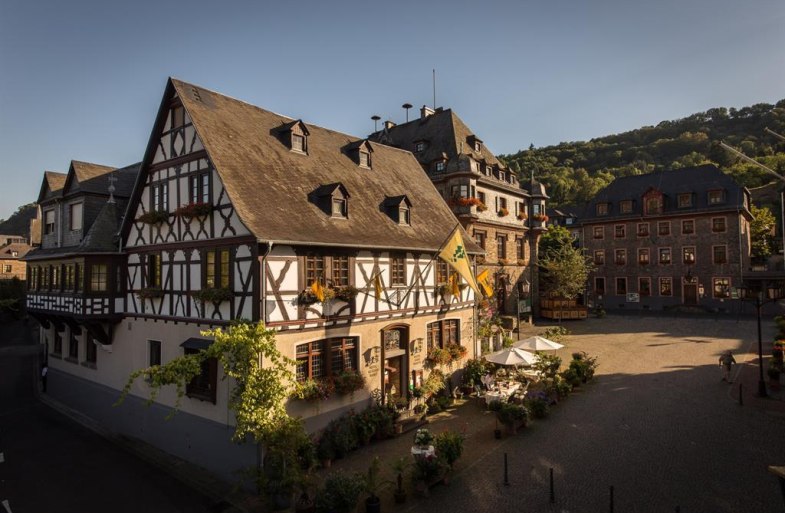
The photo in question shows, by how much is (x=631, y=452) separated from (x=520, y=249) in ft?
81.9

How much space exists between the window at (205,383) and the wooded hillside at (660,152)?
84222 millimetres

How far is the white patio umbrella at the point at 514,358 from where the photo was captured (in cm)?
1911

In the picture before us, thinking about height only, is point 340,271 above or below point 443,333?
above

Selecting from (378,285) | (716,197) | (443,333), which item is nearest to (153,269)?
(378,285)

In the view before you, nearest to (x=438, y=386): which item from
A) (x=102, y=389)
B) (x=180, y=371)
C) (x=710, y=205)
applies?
(x=180, y=371)

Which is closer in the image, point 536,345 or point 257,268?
point 257,268

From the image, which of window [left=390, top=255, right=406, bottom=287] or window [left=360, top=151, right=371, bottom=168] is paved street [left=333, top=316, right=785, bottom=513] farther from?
window [left=360, top=151, right=371, bottom=168]

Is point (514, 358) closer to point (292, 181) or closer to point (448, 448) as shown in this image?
point (448, 448)

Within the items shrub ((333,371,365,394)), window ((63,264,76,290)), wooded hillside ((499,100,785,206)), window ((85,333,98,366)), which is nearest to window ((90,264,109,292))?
window ((63,264,76,290))

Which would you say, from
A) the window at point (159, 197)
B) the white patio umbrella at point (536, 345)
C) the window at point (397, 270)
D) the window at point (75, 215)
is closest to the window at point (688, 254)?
the white patio umbrella at point (536, 345)

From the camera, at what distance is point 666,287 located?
147ft

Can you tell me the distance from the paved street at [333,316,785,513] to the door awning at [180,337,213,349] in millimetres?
5637

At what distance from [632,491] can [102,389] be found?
823 inches

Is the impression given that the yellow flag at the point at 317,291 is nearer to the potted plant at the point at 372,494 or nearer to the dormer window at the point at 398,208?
the potted plant at the point at 372,494
